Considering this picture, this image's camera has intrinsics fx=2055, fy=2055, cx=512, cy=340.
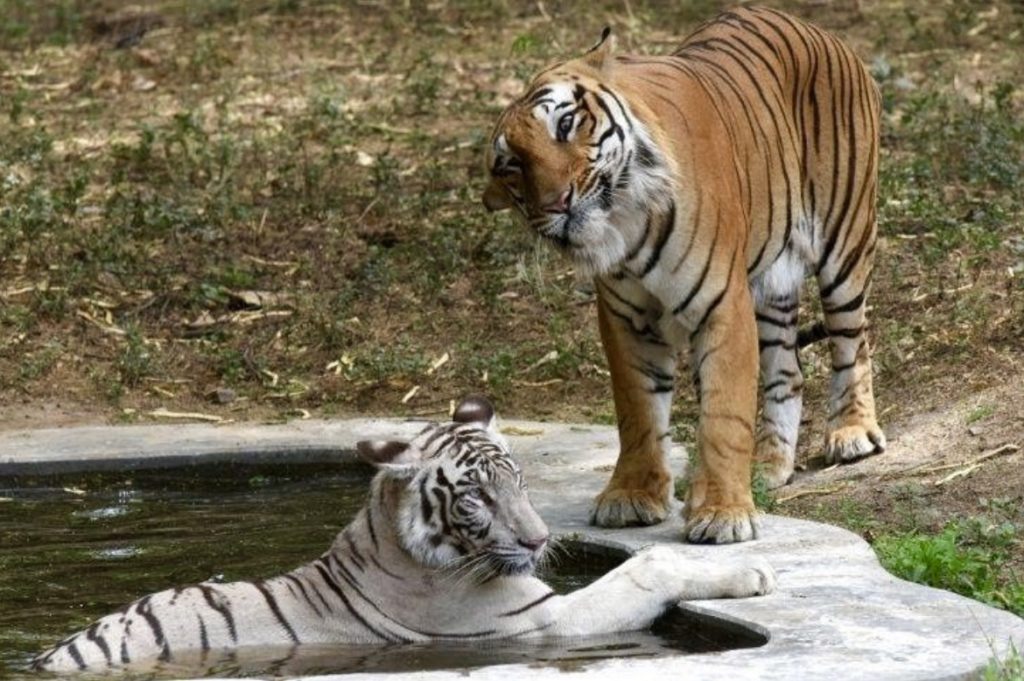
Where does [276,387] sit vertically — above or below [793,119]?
below

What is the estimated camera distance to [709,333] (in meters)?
5.98

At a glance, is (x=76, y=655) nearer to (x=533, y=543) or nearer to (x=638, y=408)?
(x=533, y=543)

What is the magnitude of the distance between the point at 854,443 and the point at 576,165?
75.4 inches

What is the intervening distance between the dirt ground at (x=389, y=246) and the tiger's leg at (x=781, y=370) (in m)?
0.19

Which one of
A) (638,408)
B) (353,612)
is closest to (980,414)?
(638,408)

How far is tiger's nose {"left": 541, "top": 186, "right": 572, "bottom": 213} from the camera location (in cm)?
571

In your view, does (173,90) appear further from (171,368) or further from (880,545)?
(880,545)

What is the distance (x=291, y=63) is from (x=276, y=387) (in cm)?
466

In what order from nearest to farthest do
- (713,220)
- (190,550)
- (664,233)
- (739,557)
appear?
(739,557)
(664,233)
(713,220)
(190,550)

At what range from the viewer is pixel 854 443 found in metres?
7.14

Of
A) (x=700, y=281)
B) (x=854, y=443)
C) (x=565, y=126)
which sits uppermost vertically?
(x=565, y=126)

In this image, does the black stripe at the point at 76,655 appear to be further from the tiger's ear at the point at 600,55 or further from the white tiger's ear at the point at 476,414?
the tiger's ear at the point at 600,55

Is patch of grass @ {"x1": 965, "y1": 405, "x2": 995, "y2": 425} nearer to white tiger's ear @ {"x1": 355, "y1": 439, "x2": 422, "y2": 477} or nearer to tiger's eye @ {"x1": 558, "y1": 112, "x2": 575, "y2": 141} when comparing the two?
tiger's eye @ {"x1": 558, "y1": 112, "x2": 575, "y2": 141}

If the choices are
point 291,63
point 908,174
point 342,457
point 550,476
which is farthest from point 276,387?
point 291,63
